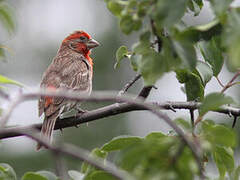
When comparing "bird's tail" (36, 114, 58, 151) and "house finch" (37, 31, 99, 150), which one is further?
"house finch" (37, 31, 99, 150)

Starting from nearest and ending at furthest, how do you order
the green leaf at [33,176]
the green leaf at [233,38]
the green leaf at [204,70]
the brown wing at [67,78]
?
the green leaf at [233,38] → the green leaf at [33,176] → the green leaf at [204,70] → the brown wing at [67,78]

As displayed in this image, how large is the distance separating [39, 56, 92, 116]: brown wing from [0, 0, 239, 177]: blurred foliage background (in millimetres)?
5627

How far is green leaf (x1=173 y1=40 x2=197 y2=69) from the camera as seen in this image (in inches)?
91.4

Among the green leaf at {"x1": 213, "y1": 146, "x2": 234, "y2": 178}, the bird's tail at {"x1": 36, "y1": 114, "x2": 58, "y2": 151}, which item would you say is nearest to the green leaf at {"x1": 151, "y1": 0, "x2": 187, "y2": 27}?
the green leaf at {"x1": 213, "y1": 146, "x2": 234, "y2": 178}

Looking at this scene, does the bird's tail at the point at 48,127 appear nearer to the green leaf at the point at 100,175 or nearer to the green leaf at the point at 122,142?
the green leaf at the point at 122,142

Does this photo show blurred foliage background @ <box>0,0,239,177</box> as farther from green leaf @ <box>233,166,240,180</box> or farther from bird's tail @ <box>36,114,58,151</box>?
green leaf @ <box>233,166,240,180</box>

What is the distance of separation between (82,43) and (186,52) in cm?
569

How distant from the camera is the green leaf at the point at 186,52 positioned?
232 cm

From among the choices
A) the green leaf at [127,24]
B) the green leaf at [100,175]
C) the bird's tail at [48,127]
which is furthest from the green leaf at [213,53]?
the bird's tail at [48,127]

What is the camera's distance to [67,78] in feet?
22.2

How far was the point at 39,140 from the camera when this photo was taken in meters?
1.75

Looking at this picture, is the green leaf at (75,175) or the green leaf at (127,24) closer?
the green leaf at (127,24)

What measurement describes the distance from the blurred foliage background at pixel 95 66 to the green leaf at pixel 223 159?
949 cm

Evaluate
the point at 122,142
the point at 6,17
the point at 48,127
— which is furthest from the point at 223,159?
the point at 48,127
